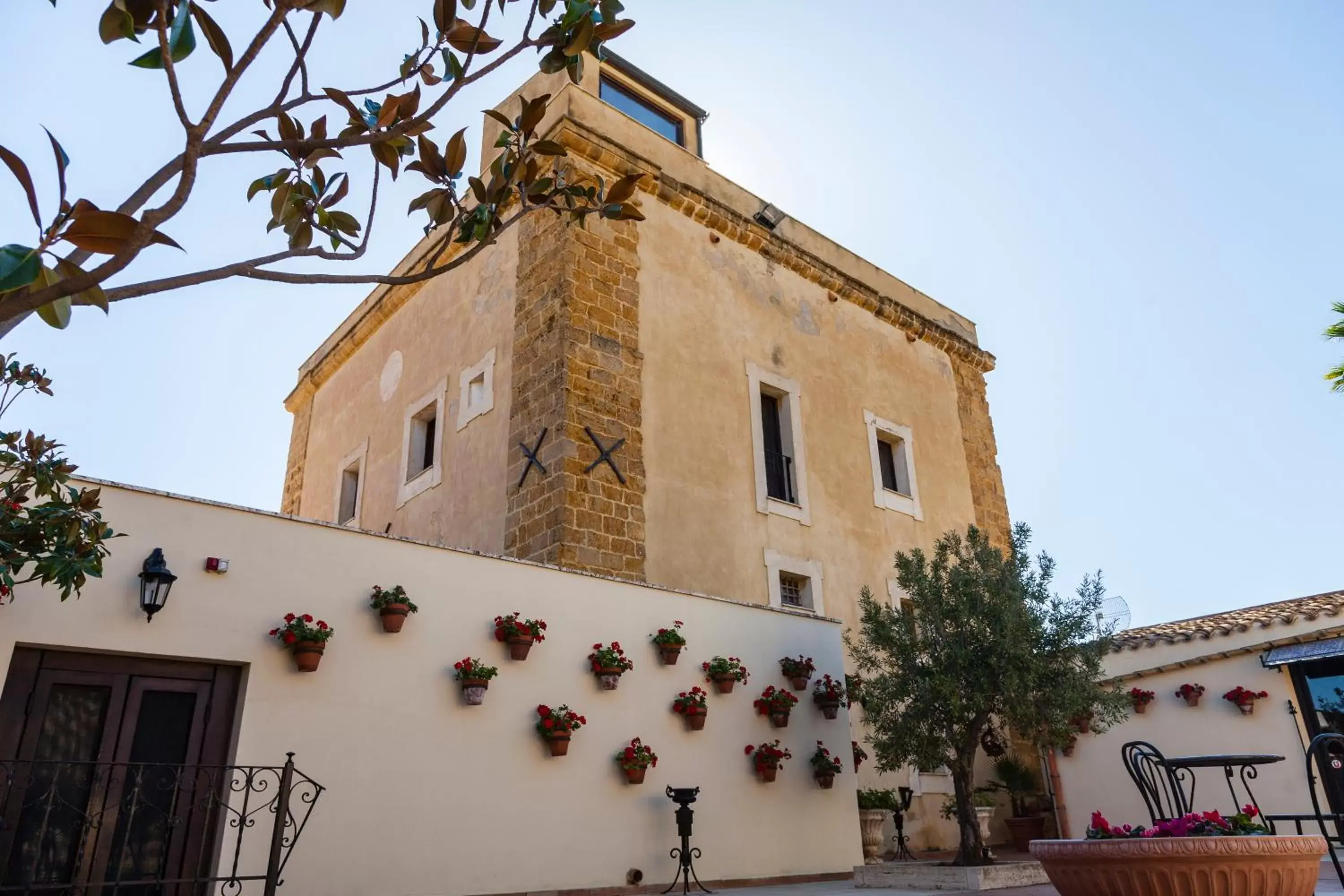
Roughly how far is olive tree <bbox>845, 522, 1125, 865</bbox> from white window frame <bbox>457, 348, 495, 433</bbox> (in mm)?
5134

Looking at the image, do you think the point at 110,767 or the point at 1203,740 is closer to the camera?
the point at 110,767

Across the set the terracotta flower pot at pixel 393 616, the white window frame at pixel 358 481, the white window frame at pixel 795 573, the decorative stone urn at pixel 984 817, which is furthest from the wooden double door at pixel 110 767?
the white window frame at pixel 358 481

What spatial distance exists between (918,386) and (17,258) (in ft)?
46.4

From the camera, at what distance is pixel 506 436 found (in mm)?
10852

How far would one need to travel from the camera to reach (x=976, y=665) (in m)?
8.30

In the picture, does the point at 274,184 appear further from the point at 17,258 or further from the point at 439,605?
the point at 439,605

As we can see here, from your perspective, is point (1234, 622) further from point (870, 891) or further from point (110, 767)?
point (110, 767)

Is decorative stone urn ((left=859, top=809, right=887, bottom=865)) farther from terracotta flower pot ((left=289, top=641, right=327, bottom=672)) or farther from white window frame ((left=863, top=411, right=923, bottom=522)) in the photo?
terracotta flower pot ((left=289, top=641, right=327, bottom=672))

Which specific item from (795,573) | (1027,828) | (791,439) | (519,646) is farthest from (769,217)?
(1027,828)

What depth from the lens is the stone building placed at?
10.4 m

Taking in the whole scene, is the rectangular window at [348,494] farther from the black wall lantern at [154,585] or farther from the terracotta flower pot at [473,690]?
the black wall lantern at [154,585]

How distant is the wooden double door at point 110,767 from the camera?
4.88 m

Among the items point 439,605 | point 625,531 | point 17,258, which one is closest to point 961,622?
point 625,531

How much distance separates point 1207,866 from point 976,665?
455cm
